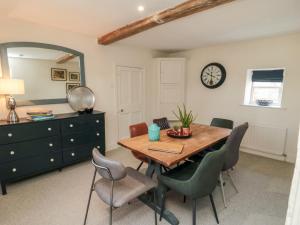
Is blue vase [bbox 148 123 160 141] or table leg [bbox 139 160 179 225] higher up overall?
blue vase [bbox 148 123 160 141]

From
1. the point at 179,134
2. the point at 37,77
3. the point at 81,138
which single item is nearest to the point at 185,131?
the point at 179,134

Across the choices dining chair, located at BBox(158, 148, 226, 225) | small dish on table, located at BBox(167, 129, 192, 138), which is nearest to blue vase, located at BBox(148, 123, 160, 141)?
small dish on table, located at BBox(167, 129, 192, 138)

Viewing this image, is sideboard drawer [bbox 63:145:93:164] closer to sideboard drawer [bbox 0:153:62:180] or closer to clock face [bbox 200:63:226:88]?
sideboard drawer [bbox 0:153:62:180]

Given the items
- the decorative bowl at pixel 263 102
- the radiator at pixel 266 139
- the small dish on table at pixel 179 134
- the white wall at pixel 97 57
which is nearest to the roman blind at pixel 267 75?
the decorative bowl at pixel 263 102

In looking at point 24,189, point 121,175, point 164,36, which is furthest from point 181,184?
point 164,36

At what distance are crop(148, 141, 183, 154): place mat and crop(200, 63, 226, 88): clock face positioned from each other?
262cm

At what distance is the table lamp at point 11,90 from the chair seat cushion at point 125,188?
1700 mm

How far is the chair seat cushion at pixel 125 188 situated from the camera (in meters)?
1.55

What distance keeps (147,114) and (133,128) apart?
214 centimetres

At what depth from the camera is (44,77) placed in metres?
2.98

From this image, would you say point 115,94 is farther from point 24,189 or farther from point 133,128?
point 24,189

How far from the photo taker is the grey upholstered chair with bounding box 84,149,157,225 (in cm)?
148

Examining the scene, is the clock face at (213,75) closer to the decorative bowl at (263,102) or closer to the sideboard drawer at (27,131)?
the decorative bowl at (263,102)

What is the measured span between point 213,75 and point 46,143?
3.67 meters
